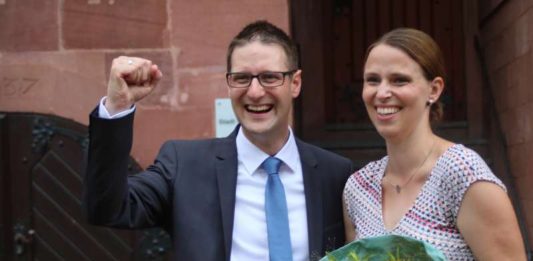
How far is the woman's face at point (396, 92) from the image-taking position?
8.05ft

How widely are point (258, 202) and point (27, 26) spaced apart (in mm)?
2751

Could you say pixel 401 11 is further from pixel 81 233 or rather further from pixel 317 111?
pixel 81 233

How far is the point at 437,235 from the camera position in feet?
7.67

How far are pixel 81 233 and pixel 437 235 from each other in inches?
124

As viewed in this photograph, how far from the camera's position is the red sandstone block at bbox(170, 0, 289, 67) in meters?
4.81

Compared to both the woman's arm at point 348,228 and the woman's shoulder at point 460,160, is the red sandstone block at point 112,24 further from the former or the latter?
the woman's shoulder at point 460,160

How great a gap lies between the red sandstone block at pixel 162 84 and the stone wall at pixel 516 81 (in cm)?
235

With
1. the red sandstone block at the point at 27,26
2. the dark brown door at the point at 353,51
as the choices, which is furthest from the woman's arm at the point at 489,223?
the dark brown door at the point at 353,51

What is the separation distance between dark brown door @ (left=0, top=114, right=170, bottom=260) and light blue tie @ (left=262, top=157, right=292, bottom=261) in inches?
90.5

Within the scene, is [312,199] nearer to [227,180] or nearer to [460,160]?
[227,180]

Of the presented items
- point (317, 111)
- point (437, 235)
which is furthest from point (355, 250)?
point (317, 111)

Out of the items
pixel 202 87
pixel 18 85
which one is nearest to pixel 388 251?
pixel 202 87

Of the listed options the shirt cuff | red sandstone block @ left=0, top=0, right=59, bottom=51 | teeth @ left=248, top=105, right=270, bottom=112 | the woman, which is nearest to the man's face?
teeth @ left=248, top=105, right=270, bottom=112

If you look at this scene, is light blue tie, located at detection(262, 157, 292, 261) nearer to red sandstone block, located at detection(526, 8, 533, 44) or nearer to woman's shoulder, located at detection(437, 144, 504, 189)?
woman's shoulder, located at detection(437, 144, 504, 189)
